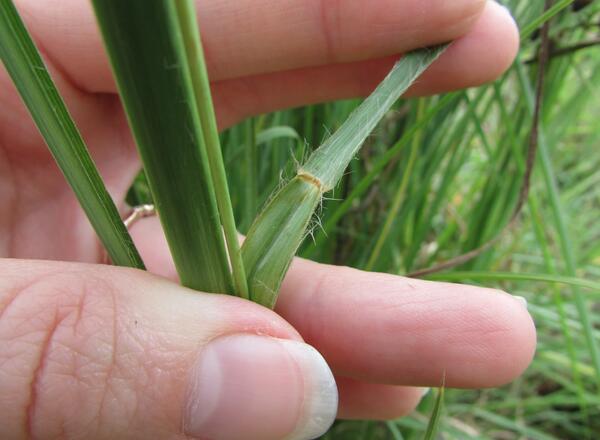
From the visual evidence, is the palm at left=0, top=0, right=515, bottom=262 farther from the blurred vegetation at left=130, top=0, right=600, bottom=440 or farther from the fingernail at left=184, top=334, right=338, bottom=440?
the fingernail at left=184, top=334, right=338, bottom=440

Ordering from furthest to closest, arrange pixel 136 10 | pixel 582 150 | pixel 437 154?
pixel 582 150 < pixel 437 154 < pixel 136 10

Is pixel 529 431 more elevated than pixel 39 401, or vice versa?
pixel 39 401

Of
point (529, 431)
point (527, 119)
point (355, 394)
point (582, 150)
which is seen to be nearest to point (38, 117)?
point (355, 394)

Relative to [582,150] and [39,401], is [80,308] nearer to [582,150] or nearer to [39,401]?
[39,401]

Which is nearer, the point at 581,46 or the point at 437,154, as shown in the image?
the point at 581,46

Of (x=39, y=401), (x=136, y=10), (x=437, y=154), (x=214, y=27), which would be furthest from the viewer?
(x=437, y=154)

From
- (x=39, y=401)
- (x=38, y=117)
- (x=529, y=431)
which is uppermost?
(x=38, y=117)

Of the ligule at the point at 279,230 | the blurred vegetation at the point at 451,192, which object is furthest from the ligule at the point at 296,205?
the blurred vegetation at the point at 451,192

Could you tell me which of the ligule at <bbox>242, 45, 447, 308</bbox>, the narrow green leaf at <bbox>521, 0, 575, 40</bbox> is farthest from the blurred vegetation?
the ligule at <bbox>242, 45, 447, 308</bbox>
